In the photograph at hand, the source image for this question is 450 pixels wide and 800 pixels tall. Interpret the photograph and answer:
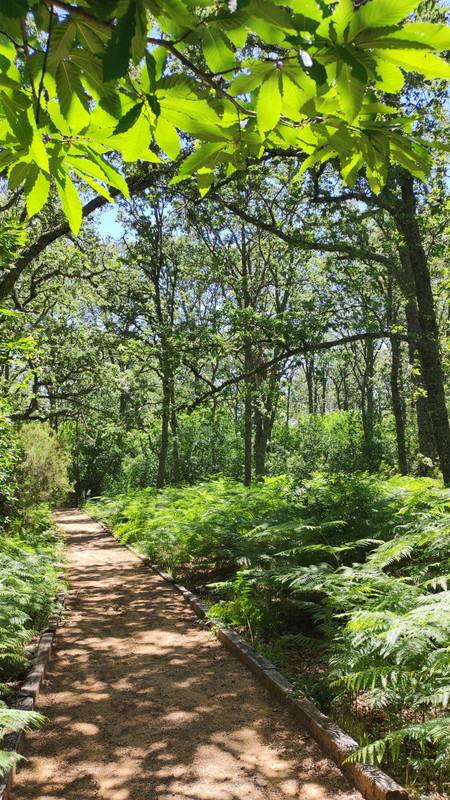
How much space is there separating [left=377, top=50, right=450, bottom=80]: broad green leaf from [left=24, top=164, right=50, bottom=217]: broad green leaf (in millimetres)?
1014

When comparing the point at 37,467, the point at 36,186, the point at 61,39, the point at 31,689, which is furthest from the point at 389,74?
the point at 37,467

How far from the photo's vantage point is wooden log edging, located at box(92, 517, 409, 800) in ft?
9.09

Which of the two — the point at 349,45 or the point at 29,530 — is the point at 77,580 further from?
the point at 349,45

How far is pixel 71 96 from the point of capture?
4.33 ft

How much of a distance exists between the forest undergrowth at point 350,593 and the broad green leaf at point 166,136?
2809 mm

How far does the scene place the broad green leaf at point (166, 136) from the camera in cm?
146

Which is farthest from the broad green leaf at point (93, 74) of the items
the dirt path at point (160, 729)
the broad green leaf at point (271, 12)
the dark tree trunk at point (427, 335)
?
the dark tree trunk at point (427, 335)

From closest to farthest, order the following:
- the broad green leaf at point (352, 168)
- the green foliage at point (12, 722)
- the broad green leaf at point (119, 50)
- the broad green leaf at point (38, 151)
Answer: the broad green leaf at point (119, 50) < the broad green leaf at point (38, 151) < the broad green leaf at point (352, 168) < the green foliage at point (12, 722)

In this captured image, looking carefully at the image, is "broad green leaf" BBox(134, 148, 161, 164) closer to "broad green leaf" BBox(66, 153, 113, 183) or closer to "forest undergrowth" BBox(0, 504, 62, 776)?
"broad green leaf" BBox(66, 153, 113, 183)

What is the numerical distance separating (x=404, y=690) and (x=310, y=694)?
41.8 inches

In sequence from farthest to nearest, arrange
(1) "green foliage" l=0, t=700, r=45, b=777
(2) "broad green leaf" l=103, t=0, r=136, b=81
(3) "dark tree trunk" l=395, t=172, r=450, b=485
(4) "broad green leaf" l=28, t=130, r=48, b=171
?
(3) "dark tree trunk" l=395, t=172, r=450, b=485
(1) "green foliage" l=0, t=700, r=45, b=777
(4) "broad green leaf" l=28, t=130, r=48, b=171
(2) "broad green leaf" l=103, t=0, r=136, b=81

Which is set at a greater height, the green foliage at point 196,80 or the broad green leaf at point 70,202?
the green foliage at point 196,80

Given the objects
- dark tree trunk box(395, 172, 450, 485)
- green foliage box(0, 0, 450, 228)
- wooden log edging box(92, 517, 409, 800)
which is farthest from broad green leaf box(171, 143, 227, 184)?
dark tree trunk box(395, 172, 450, 485)

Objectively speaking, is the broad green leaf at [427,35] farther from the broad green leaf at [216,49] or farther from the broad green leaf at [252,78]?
the broad green leaf at [216,49]
